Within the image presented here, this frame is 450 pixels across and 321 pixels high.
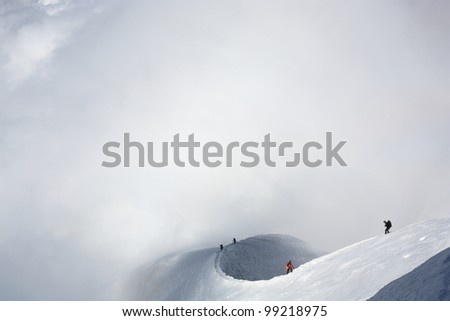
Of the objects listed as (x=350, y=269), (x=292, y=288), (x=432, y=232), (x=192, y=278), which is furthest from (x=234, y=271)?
(x=432, y=232)

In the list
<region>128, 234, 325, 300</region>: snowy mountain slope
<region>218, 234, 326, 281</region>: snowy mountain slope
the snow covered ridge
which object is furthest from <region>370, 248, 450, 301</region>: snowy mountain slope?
<region>218, 234, 326, 281</region>: snowy mountain slope

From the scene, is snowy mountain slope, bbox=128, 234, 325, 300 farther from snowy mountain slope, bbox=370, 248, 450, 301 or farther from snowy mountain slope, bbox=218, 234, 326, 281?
snowy mountain slope, bbox=370, 248, 450, 301

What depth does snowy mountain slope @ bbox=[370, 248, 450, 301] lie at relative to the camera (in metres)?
18.9

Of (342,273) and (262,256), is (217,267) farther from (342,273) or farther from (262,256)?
(342,273)

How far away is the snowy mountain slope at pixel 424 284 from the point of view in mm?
18938

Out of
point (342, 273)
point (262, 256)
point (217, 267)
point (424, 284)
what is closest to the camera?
point (424, 284)

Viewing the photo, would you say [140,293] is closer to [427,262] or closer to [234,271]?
[234,271]

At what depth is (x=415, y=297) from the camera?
1989cm

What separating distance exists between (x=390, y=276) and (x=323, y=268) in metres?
9.66

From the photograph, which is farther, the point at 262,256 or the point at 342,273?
the point at 262,256

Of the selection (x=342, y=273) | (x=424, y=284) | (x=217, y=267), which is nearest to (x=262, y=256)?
(x=217, y=267)

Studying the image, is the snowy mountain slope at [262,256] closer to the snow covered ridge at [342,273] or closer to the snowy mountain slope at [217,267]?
the snowy mountain slope at [217,267]

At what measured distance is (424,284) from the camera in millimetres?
20406

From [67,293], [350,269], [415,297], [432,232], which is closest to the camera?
[415,297]
